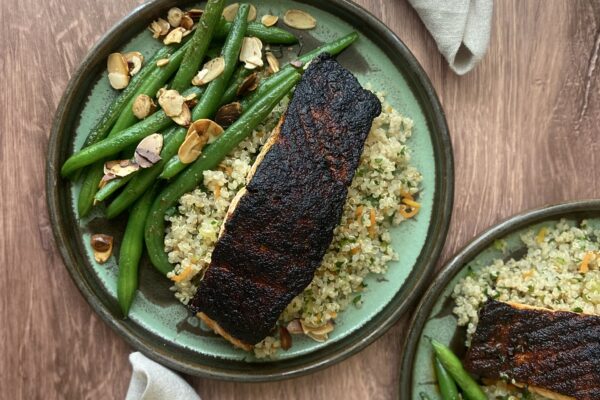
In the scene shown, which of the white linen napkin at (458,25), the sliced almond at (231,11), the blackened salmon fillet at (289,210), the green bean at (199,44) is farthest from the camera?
the white linen napkin at (458,25)

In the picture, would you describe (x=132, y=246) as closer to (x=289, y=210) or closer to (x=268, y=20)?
(x=289, y=210)

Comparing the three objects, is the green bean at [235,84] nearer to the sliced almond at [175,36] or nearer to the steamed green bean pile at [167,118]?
the steamed green bean pile at [167,118]

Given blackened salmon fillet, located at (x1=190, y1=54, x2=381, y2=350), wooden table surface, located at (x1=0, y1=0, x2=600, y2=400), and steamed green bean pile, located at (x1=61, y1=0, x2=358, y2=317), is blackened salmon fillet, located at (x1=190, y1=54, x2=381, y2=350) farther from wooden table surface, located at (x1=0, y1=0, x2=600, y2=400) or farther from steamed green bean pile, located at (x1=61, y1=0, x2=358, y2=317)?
wooden table surface, located at (x1=0, y1=0, x2=600, y2=400)

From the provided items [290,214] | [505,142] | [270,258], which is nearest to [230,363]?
[270,258]

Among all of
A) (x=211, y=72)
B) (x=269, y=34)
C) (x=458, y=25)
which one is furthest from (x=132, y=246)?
(x=458, y=25)

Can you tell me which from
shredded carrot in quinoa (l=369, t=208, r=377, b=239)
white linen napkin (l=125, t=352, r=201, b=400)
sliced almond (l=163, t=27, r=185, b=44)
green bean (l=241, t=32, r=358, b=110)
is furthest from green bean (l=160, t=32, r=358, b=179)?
white linen napkin (l=125, t=352, r=201, b=400)

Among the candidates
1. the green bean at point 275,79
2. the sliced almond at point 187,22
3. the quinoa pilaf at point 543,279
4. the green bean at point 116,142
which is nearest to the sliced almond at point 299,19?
the green bean at point 275,79

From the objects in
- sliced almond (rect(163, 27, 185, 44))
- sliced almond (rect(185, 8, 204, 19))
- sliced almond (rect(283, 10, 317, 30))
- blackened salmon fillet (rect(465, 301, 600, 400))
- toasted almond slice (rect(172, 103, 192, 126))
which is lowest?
blackened salmon fillet (rect(465, 301, 600, 400))
